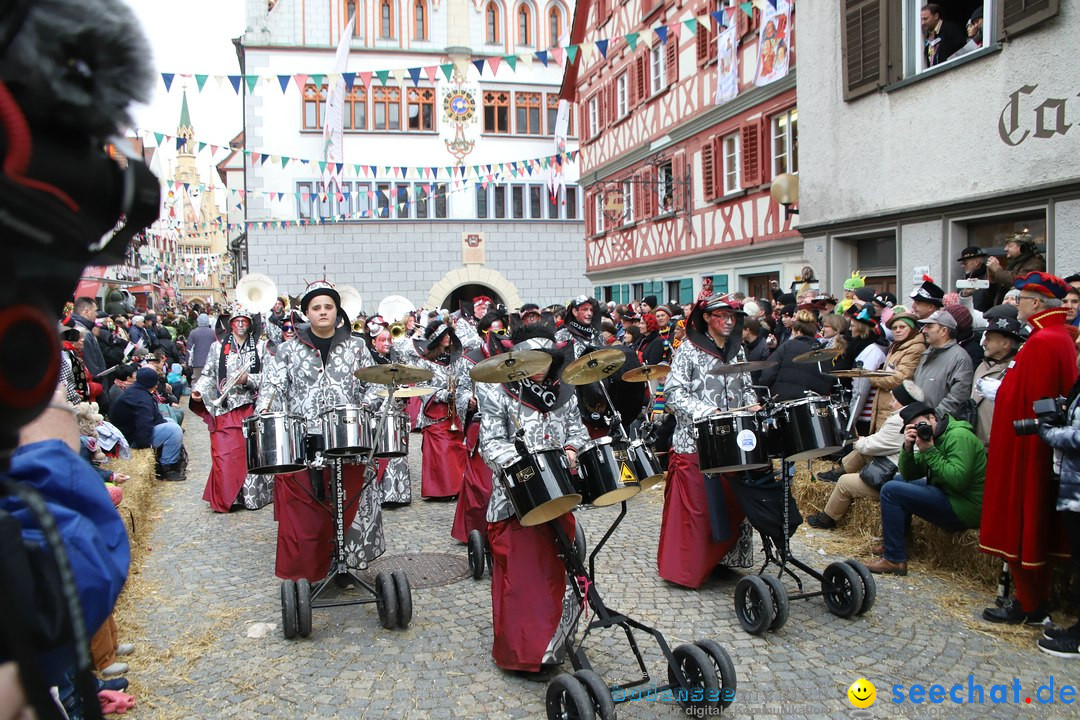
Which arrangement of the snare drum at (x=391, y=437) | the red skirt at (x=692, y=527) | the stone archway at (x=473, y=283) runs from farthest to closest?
the stone archway at (x=473, y=283) < the red skirt at (x=692, y=527) < the snare drum at (x=391, y=437)

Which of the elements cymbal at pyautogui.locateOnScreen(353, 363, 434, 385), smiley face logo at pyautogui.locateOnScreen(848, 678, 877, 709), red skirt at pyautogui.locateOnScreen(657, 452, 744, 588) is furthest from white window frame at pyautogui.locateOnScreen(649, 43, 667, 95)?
smiley face logo at pyautogui.locateOnScreen(848, 678, 877, 709)

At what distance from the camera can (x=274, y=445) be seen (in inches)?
203

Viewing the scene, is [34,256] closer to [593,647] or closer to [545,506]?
[545,506]

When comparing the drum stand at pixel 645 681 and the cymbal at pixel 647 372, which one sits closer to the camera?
the drum stand at pixel 645 681

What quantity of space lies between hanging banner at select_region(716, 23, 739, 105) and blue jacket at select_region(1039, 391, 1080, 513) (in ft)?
43.2

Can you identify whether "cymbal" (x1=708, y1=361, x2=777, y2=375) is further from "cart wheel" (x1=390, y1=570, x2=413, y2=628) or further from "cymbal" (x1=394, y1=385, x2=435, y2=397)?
"cart wheel" (x1=390, y1=570, x2=413, y2=628)

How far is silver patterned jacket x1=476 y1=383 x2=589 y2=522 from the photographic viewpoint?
4.72 metres

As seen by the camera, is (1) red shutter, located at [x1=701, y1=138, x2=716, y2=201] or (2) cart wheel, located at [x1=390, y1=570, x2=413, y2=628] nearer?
(2) cart wheel, located at [x1=390, y1=570, x2=413, y2=628]

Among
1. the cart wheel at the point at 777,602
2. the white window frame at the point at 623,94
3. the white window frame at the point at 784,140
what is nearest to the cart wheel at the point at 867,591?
the cart wheel at the point at 777,602

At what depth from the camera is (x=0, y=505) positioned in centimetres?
130

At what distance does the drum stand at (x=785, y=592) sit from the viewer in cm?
516

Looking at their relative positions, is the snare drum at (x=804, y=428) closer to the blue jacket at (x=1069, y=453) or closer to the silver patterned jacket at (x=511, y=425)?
the blue jacket at (x=1069, y=453)

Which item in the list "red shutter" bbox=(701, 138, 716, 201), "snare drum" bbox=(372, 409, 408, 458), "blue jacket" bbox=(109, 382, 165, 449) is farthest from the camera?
"red shutter" bbox=(701, 138, 716, 201)

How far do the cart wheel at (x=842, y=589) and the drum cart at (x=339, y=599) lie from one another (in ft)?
8.94
